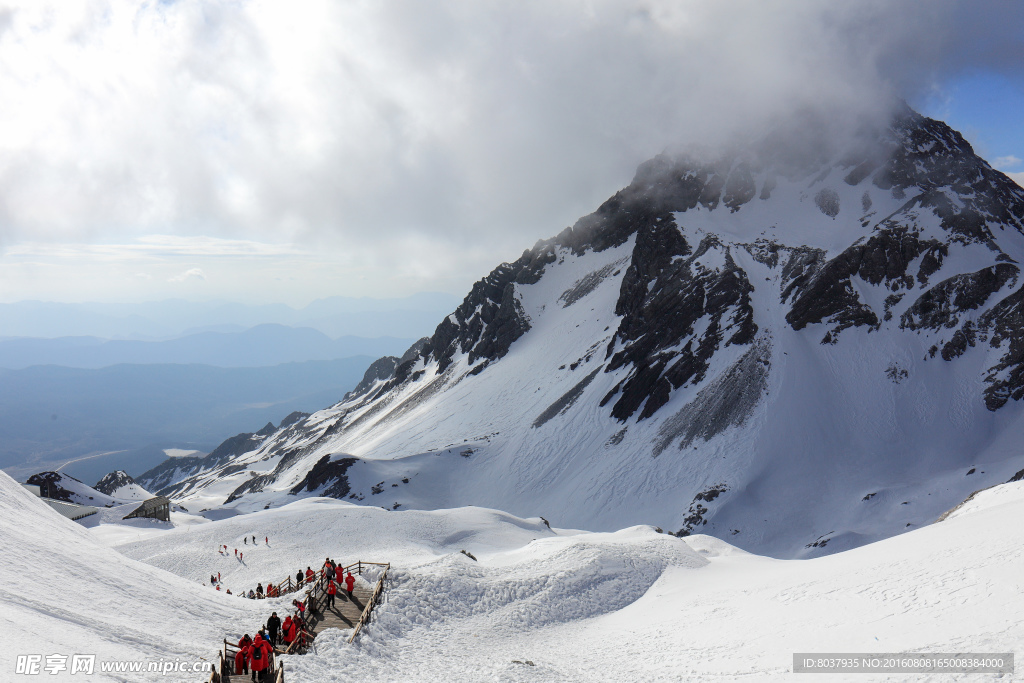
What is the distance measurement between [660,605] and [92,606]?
78.2 feet

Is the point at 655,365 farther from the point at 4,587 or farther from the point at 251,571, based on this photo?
the point at 4,587

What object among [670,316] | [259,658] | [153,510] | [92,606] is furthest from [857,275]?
[153,510]

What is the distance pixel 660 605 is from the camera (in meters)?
28.0

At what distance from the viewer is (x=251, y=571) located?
Result: 35812 mm

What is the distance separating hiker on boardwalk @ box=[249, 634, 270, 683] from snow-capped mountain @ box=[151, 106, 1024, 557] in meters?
50.2

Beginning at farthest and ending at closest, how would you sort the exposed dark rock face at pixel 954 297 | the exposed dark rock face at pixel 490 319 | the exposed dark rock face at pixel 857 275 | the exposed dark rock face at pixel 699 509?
1. the exposed dark rock face at pixel 490 319
2. the exposed dark rock face at pixel 857 275
3. the exposed dark rock face at pixel 954 297
4. the exposed dark rock face at pixel 699 509

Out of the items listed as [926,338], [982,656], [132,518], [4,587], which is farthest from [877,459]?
[132,518]

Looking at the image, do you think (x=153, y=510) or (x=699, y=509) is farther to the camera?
(x=699, y=509)

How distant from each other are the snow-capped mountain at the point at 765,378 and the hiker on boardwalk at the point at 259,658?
50.2m

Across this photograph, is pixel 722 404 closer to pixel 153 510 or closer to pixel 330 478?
pixel 330 478

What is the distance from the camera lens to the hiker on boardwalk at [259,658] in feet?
49.2

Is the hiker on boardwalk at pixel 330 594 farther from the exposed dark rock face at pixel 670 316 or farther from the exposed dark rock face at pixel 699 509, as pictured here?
the exposed dark rock face at pixel 670 316

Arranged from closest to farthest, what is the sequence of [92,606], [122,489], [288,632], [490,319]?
[92,606] < [288,632] < [122,489] < [490,319]

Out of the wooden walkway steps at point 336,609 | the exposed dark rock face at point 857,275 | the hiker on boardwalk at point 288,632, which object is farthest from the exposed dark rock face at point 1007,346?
the hiker on boardwalk at point 288,632
